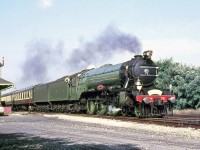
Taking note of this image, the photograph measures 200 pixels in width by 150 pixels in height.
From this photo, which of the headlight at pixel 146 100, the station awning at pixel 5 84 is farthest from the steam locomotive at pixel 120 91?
the station awning at pixel 5 84

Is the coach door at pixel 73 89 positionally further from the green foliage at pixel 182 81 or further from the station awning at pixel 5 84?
the green foliage at pixel 182 81

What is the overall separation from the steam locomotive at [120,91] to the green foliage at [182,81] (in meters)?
10.2

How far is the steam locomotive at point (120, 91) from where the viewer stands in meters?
19.8

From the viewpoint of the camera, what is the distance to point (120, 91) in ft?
66.8

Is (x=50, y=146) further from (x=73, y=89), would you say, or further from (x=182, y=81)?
(x=182, y=81)

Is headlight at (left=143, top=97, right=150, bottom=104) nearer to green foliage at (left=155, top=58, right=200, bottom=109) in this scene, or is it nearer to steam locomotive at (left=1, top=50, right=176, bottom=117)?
steam locomotive at (left=1, top=50, right=176, bottom=117)

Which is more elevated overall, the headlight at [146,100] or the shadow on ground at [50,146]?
the headlight at [146,100]

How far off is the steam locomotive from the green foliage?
403 inches

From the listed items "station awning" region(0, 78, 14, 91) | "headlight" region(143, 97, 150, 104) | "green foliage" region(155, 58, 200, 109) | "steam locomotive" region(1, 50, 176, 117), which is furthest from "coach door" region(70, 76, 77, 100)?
"green foliage" region(155, 58, 200, 109)

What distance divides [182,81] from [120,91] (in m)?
14.9

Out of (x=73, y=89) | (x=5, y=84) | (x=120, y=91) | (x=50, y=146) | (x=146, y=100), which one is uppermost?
(x=5, y=84)

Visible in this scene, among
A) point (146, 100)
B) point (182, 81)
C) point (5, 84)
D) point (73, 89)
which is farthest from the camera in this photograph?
point (182, 81)

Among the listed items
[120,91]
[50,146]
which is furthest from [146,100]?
[50,146]

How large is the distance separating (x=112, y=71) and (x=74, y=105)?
7121mm
